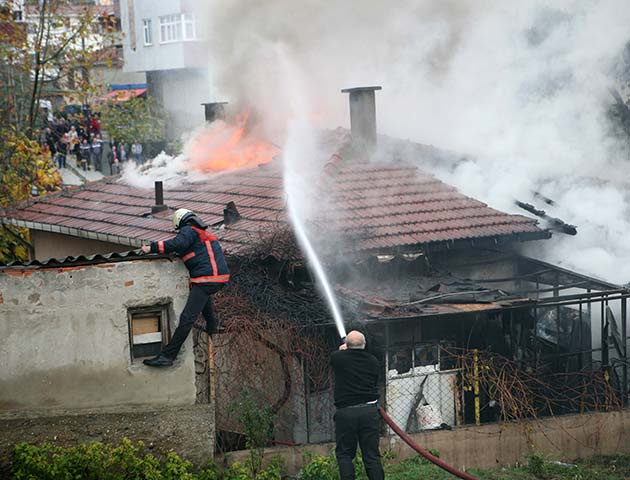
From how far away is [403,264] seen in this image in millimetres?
12617

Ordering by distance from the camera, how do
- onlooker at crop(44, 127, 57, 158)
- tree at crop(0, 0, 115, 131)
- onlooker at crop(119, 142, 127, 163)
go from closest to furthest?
tree at crop(0, 0, 115, 131) < onlooker at crop(44, 127, 57, 158) < onlooker at crop(119, 142, 127, 163)

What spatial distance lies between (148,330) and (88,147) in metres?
23.0

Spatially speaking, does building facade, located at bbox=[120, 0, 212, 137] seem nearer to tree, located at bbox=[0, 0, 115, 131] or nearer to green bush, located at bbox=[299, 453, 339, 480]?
tree, located at bbox=[0, 0, 115, 131]

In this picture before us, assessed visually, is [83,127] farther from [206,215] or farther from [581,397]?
[581,397]

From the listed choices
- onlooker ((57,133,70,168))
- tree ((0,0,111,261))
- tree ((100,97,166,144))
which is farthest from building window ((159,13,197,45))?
tree ((0,0,111,261))

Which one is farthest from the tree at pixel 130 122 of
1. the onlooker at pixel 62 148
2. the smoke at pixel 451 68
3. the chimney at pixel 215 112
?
the chimney at pixel 215 112

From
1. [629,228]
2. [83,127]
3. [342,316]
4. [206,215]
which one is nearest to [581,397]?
[342,316]

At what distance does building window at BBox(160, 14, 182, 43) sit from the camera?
38469mm

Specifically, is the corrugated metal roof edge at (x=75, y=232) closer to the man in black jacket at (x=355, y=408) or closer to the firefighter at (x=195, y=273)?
the firefighter at (x=195, y=273)

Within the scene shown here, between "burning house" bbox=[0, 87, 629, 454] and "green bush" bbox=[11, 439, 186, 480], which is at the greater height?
"burning house" bbox=[0, 87, 629, 454]

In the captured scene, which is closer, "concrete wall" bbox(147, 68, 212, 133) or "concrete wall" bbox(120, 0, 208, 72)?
"concrete wall" bbox(147, 68, 212, 133)

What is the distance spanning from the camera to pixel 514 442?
1022 centimetres

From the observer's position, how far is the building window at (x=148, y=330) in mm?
8844

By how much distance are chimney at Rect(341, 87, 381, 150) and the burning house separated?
3cm
